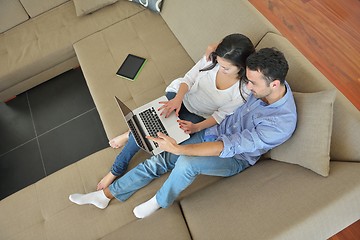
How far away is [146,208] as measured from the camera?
149 centimetres

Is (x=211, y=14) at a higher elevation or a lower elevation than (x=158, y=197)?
higher

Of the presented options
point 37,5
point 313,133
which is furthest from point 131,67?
point 313,133

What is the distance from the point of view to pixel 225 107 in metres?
1.52

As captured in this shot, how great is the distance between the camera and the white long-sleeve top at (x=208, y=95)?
1.48m

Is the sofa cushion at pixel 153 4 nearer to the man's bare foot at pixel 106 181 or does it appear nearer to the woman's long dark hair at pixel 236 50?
the woman's long dark hair at pixel 236 50

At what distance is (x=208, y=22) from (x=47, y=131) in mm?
1558

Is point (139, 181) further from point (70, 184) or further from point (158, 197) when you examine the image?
point (70, 184)

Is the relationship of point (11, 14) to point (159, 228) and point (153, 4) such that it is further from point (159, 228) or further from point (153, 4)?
point (159, 228)

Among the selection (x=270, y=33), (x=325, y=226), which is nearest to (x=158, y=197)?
(x=325, y=226)

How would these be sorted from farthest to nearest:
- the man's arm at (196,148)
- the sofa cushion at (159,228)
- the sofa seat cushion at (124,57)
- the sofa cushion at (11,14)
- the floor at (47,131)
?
1. the sofa cushion at (11,14)
2. the floor at (47,131)
3. the sofa seat cushion at (124,57)
4. the sofa cushion at (159,228)
5. the man's arm at (196,148)

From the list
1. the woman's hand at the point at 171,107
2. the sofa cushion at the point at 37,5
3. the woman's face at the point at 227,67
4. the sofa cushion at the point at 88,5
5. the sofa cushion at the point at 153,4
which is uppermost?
the sofa cushion at the point at 37,5

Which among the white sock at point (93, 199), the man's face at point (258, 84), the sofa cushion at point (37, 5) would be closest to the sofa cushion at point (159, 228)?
the white sock at point (93, 199)

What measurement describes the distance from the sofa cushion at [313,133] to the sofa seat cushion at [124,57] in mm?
910

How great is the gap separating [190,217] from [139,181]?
13.5 inches
